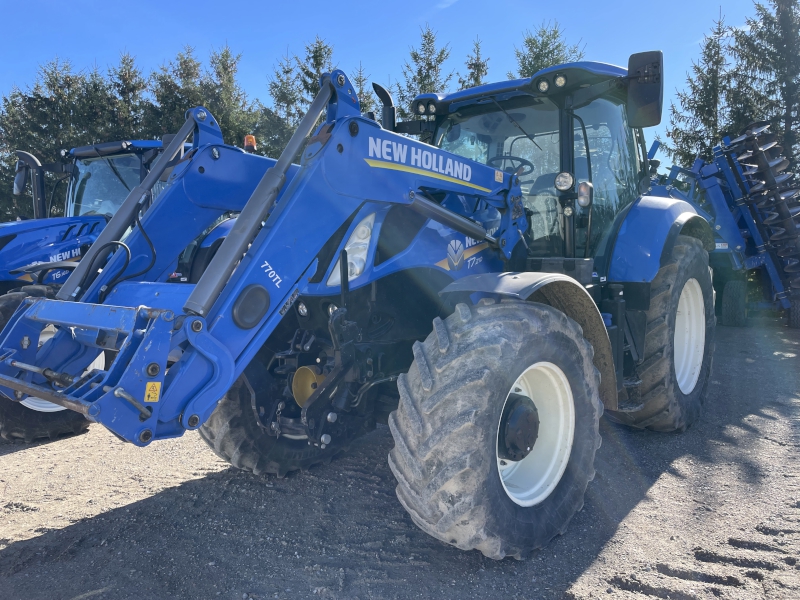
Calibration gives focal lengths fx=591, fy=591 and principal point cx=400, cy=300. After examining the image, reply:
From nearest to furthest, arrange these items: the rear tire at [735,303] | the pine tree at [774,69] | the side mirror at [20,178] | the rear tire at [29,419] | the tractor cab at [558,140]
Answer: the tractor cab at [558,140]
the rear tire at [29,419]
the side mirror at [20,178]
the rear tire at [735,303]
the pine tree at [774,69]

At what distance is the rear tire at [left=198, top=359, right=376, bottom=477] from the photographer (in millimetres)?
3508

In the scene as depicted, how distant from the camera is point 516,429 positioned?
2.80 meters

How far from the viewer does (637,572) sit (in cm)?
266

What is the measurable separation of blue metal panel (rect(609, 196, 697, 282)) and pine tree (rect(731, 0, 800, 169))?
49.3 ft

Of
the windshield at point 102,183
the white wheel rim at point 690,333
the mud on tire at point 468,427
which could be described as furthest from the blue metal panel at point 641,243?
the windshield at point 102,183

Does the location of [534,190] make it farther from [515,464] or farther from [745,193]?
[745,193]

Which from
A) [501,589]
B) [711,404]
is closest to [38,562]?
[501,589]

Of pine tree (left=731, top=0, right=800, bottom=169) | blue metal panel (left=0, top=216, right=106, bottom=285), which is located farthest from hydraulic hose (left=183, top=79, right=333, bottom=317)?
pine tree (left=731, top=0, right=800, bottom=169)

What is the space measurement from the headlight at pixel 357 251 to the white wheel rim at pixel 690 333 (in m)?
3.17

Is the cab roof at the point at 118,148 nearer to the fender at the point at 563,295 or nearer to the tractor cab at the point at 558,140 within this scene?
the tractor cab at the point at 558,140

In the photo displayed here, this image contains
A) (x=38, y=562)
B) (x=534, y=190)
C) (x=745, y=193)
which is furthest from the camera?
(x=745, y=193)

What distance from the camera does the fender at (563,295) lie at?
2.83 m

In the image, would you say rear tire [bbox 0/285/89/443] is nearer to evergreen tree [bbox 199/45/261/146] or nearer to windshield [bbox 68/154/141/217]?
windshield [bbox 68/154/141/217]

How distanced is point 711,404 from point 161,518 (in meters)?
4.68
